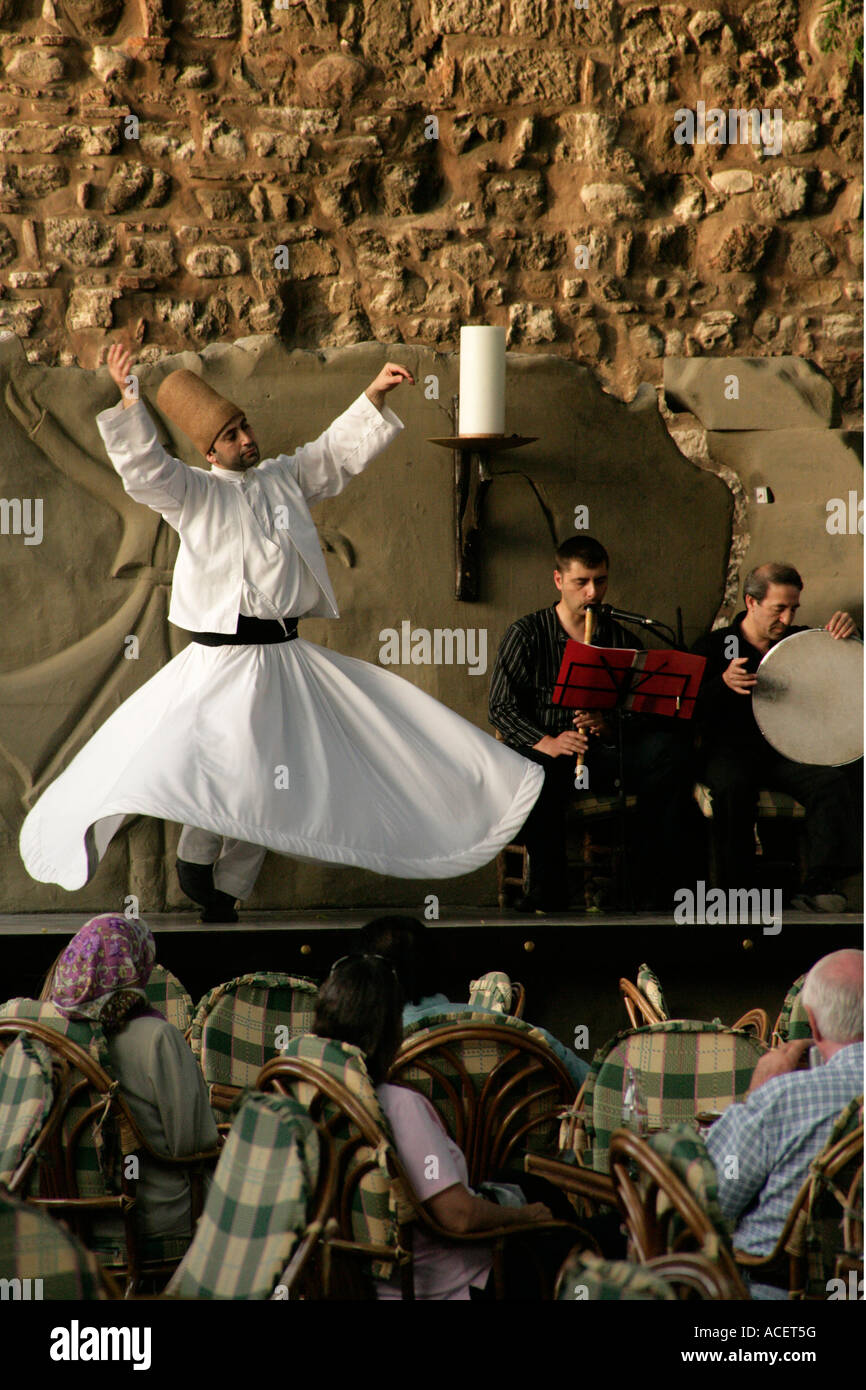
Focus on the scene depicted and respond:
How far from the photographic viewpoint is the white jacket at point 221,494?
15.4 feet

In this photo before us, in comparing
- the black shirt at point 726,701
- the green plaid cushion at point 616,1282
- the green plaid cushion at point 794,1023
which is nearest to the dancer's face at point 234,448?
the black shirt at point 726,701

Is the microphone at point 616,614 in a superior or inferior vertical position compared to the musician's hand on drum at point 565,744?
superior

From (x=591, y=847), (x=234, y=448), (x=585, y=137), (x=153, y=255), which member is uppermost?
(x=585, y=137)

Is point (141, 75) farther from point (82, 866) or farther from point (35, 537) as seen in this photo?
point (82, 866)

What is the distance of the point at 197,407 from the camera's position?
494 centimetres

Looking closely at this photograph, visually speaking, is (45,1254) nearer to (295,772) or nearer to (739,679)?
(295,772)

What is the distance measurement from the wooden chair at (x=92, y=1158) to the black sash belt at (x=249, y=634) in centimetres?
217

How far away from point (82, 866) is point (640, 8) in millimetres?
3767

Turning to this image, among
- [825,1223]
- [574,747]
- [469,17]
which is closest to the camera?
[825,1223]

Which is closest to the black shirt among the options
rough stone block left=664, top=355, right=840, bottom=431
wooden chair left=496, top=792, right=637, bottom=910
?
wooden chair left=496, top=792, right=637, bottom=910

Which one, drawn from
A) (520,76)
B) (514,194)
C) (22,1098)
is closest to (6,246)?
(514,194)

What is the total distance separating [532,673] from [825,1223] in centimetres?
301

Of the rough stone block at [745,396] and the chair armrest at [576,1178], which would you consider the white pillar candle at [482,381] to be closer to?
the rough stone block at [745,396]
